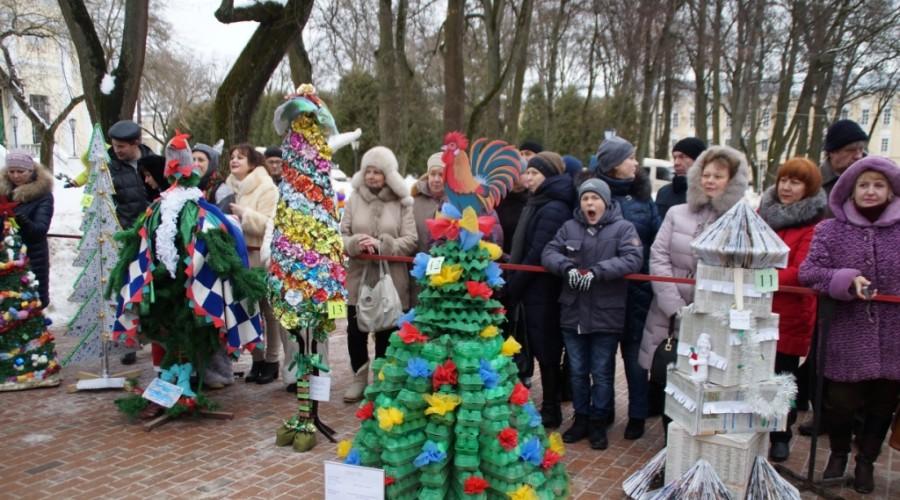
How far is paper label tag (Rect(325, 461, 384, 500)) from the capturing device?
352 centimetres

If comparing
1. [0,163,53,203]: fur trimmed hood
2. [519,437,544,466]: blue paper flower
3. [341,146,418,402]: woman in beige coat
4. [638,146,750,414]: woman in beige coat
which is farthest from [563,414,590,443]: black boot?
[0,163,53,203]: fur trimmed hood

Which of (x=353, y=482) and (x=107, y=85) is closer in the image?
(x=353, y=482)

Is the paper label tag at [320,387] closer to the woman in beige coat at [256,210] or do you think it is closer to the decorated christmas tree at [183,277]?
the decorated christmas tree at [183,277]

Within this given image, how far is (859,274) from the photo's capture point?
3.79 metres

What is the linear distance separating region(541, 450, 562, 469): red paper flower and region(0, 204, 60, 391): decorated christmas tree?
5.02m

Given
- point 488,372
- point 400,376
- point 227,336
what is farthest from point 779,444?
point 227,336

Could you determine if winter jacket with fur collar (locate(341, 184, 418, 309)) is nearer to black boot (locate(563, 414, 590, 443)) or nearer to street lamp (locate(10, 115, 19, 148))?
black boot (locate(563, 414, 590, 443))

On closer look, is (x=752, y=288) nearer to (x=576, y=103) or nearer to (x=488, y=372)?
(x=488, y=372)

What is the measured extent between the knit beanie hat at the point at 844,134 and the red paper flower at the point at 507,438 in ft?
11.9

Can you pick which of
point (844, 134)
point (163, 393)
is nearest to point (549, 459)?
point (163, 393)

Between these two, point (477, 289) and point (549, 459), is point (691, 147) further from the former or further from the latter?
point (549, 459)

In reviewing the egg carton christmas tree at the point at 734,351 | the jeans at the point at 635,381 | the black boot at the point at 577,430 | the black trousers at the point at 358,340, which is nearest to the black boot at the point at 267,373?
the black trousers at the point at 358,340

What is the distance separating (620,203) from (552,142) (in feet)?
91.2

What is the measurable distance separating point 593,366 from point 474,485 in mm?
1700
